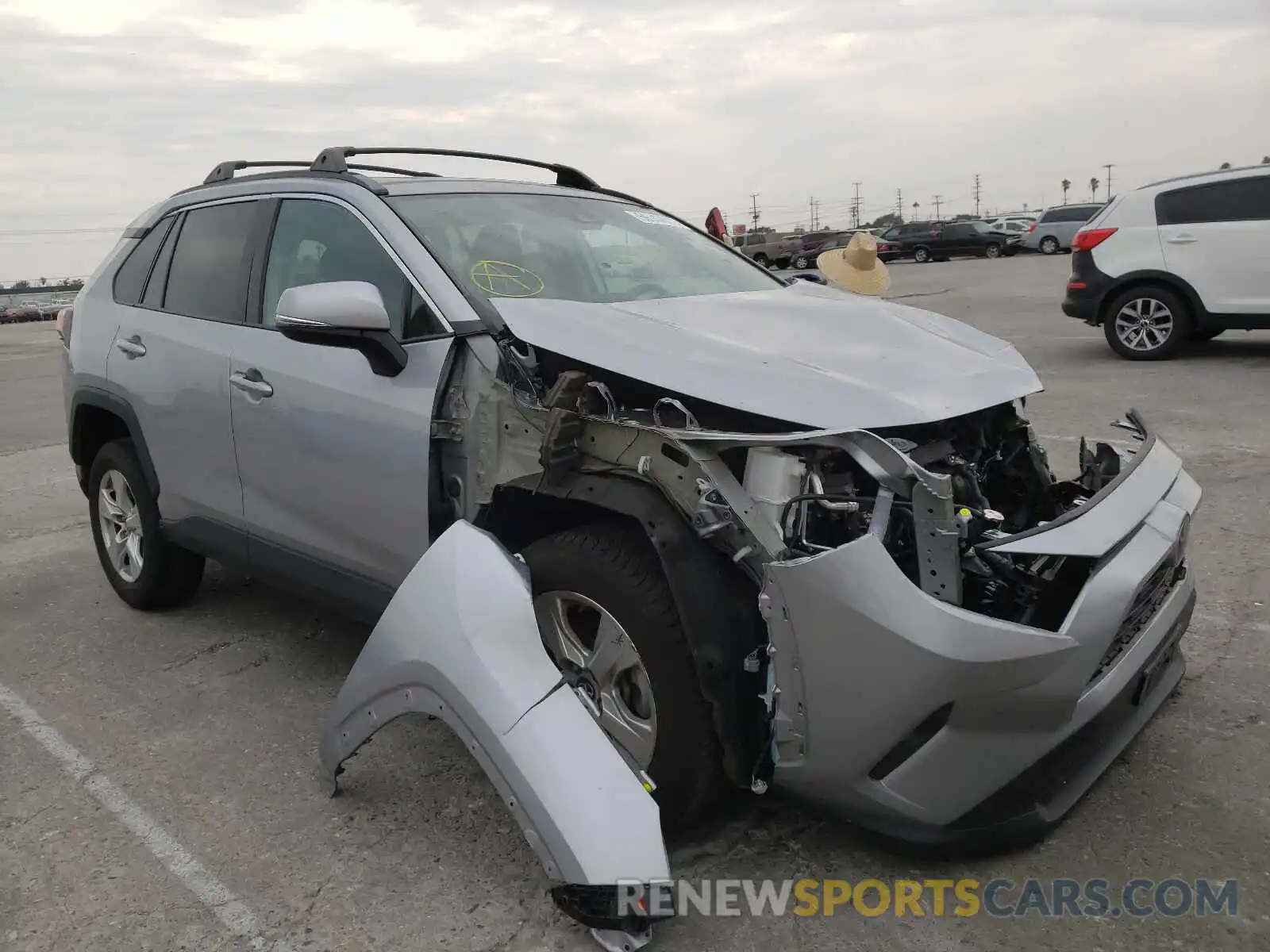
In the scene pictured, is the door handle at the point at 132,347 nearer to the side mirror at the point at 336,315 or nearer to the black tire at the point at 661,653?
the side mirror at the point at 336,315

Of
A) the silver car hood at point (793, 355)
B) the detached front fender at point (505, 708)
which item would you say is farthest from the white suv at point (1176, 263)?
the detached front fender at point (505, 708)

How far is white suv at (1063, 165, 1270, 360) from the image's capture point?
29.7ft

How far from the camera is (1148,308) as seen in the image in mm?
9875

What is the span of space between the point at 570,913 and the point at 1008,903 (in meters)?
1.02

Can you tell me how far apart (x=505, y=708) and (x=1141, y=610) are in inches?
62.0

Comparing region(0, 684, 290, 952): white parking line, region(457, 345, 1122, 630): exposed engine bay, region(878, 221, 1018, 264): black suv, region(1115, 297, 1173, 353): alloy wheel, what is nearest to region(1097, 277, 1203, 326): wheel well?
region(1115, 297, 1173, 353): alloy wheel

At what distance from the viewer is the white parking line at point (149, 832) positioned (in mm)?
2486

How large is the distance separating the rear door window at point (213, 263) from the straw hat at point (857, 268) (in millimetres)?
2483

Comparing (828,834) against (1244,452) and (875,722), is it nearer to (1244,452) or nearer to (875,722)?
(875,722)

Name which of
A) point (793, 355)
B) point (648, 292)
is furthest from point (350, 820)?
point (648, 292)

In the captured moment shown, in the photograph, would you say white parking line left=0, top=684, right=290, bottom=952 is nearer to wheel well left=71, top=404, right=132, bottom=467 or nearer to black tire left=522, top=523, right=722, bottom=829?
black tire left=522, top=523, right=722, bottom=829

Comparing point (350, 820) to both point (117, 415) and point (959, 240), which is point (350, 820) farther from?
point (959, 240)

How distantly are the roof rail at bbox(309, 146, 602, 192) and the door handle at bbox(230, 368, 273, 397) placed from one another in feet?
2.59

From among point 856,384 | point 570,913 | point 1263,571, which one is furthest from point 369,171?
point 1263,571
